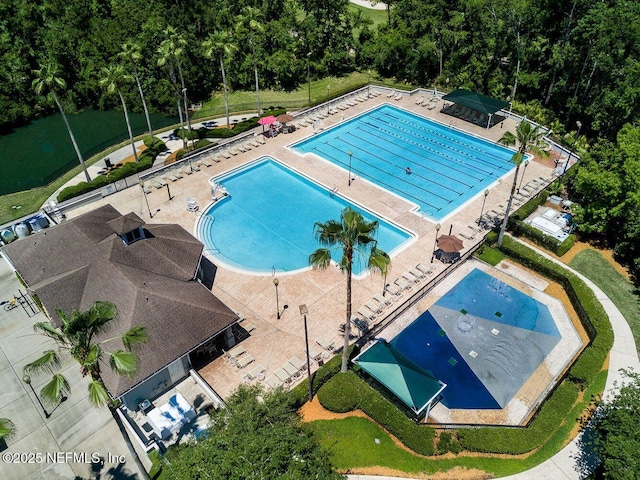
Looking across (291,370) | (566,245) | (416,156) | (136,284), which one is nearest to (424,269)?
(566,245)

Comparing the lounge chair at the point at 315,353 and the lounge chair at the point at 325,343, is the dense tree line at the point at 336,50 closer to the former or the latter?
the lounge chair at the point at 325,343

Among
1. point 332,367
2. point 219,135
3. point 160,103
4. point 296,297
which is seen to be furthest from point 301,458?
point 160,103

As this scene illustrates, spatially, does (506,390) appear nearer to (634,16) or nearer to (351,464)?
(351,464)

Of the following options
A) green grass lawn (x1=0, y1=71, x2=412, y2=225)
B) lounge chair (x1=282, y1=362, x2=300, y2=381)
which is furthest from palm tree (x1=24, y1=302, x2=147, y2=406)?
green grass lawn (x1=0, y1=71, x2=412, y2=225)

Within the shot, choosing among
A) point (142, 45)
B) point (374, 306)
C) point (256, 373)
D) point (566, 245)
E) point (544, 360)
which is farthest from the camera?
point (142, 45)

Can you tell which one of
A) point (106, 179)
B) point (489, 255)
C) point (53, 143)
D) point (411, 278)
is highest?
point (106, 179)

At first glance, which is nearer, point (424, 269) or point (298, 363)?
point (298, 363)

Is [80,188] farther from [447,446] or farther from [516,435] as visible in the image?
[516,435]

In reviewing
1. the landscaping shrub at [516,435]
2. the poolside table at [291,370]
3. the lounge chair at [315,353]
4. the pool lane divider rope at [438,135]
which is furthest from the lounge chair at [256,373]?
the pool lane divider rope at [438,135]
